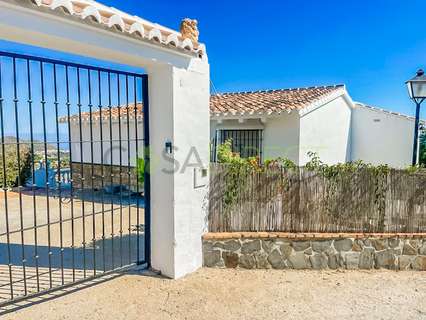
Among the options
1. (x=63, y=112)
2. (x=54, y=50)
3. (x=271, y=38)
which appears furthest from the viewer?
(x=271, y=38)

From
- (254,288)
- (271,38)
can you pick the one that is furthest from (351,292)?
(271,38)

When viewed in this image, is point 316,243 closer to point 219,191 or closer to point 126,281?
point 219,191

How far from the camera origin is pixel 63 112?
4.57 m

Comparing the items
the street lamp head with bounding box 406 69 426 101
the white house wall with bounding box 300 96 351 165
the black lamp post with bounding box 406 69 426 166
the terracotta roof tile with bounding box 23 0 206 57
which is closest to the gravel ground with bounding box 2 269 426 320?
the black lamp post with bounding box 406 69 426 166

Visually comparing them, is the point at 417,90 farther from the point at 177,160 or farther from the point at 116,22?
the point at 116,22

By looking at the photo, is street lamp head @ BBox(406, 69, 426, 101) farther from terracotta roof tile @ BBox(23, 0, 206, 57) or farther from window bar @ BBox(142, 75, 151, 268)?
window bar @ BBox(142, 75, 151, 268)

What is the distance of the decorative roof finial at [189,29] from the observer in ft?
17.4

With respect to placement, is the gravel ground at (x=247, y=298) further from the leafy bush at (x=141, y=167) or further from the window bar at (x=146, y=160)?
the leafy bush at (x=141, y=167)

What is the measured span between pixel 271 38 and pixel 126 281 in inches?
494

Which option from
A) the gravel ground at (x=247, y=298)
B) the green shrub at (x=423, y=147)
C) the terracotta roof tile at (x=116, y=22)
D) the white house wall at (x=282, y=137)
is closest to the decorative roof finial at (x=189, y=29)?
the terracotta roof tile at (x=116, y=22)

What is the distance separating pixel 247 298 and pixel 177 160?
243 cm

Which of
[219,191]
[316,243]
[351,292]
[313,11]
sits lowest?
[351,292]

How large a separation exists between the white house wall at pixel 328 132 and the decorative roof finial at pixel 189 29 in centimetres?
664

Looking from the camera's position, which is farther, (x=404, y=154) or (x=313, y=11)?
(x=404, y=154)
